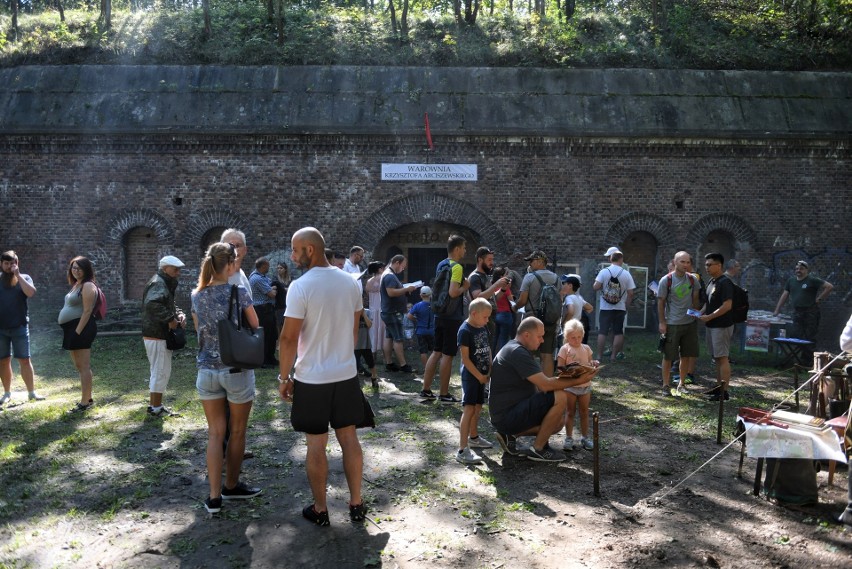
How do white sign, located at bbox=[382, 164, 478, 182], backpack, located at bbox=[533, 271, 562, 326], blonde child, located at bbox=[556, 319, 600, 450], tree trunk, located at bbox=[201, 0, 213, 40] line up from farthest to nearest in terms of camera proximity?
tree trunk, located at bbox=[201, 0, 213, 40], white sign, located at bbox=[382, 164, 478, 182], backpack, located at bbox=[533, 271, 562, 326], blonde child, located at bbox=[556, 319, 600, 450]

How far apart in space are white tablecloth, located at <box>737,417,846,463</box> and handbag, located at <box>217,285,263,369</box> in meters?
3.69

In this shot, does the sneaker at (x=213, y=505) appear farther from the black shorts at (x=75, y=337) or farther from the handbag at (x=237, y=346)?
the black shorts at (x=75, y=337)

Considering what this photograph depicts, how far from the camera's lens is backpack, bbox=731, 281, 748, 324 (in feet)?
30.0

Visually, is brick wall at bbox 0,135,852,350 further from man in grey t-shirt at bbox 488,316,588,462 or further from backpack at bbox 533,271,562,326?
man in grey t-shirt at bbox 488,316,588,462

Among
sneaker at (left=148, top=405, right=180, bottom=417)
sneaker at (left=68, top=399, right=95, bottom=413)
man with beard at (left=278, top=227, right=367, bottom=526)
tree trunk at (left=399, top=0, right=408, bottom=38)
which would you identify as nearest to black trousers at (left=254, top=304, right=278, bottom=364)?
sneaker at (left=148, top=405, right=180, bottom=417)

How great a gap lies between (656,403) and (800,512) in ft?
11.8

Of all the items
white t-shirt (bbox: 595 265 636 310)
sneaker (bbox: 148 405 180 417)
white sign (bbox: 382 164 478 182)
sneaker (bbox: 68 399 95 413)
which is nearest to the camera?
sneaker (bbox: 148 405 180 417)

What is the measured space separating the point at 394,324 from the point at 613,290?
141 inches

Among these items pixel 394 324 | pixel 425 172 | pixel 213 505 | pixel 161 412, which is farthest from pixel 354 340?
pixel 425 172

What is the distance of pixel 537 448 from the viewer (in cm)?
629

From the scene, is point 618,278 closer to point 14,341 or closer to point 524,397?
point 524,397

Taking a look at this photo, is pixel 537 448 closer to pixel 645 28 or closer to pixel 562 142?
pixel 562 142

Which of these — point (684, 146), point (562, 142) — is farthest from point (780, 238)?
point (562, 142)

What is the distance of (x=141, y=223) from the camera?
602 inches
